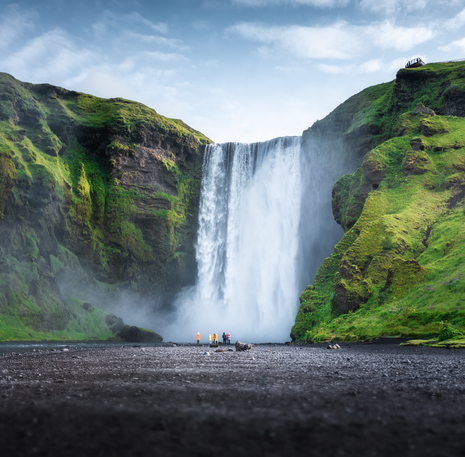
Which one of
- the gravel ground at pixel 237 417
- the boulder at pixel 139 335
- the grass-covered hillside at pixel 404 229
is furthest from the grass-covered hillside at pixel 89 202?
the gravel ground at pixel 237 417

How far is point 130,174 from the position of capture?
2808 inches

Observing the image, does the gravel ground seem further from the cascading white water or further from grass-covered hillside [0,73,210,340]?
grass-covered hillside [0,73,210,340]

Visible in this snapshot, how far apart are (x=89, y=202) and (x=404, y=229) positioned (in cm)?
5280

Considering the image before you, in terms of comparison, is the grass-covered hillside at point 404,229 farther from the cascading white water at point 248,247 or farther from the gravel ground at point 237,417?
the gravel ground at point 237,417

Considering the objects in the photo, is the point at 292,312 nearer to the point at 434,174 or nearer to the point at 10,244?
the point at 434,174

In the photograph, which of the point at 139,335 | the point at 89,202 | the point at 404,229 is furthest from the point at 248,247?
the point at 404,229

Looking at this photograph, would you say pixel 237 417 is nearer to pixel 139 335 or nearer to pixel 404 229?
pixel 404 229

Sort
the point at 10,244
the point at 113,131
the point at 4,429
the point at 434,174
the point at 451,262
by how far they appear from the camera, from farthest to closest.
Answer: the point at 113,131 → the point at 10,244 → the point at 434,174 → the point at 451,262 → the point at 4,429

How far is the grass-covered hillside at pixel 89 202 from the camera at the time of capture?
5631cm

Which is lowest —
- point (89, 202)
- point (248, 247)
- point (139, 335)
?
point (139, 335)

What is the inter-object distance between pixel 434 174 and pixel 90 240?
52689 millimetres

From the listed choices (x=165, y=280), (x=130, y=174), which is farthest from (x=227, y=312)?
(x=130, y=174)

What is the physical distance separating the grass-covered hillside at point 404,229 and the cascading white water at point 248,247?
1308 cm

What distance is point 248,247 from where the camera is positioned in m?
62.8
